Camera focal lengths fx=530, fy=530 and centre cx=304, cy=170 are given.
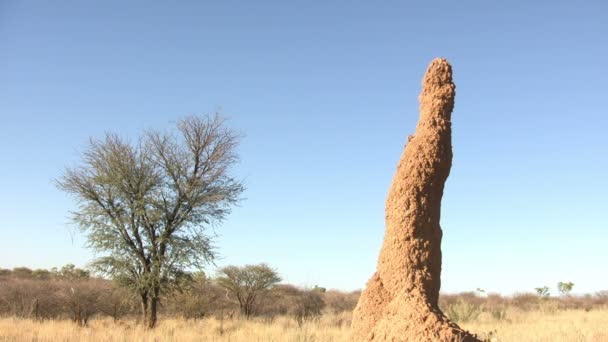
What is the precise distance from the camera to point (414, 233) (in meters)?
6.52

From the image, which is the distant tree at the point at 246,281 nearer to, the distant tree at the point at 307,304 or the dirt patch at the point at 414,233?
the distant tree at the point at 307,304

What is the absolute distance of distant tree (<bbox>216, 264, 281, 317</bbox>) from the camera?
3206 centimetres

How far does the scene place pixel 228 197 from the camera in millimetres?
19281

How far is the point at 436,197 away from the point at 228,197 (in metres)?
13.3

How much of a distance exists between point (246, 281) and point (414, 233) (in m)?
26.8

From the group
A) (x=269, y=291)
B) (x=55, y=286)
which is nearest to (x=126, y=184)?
(x=55, y=286)

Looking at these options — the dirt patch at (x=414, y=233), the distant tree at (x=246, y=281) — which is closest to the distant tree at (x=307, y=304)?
the distant tree at (x=246, y=281)

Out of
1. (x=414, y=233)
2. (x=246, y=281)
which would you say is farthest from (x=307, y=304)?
(x=414, y=233)

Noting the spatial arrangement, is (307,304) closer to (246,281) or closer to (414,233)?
(246,281)

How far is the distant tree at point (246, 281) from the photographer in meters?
32.1

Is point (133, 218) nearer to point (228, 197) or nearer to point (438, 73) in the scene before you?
point (228, 197)

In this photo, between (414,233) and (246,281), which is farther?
(246,281)

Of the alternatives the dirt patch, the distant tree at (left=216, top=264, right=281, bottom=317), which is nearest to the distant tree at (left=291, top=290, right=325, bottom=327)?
the distant tree at (left=216, top=264, right=281, bottom=317)

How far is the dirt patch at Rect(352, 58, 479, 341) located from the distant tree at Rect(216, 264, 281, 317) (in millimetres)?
26110
